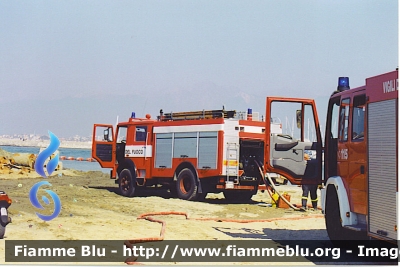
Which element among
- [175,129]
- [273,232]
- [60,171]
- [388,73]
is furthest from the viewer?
[60,171]

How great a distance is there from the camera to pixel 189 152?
18.7m

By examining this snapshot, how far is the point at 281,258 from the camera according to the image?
30.9 ft

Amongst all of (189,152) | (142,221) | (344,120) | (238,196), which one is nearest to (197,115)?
(189,152)

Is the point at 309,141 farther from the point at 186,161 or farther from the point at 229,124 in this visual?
the point at 186,161

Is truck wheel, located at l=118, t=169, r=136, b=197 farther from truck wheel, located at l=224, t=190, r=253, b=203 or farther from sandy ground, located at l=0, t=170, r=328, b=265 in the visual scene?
truck wheel, located at l=224, t=190, r=253, b=203

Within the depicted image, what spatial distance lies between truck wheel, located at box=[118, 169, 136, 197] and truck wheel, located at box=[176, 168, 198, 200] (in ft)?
6.40

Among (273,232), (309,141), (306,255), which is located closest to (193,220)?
(273,232)

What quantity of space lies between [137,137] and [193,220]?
7.10 meters

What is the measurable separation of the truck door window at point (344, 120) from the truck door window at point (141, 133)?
10496 millimetres

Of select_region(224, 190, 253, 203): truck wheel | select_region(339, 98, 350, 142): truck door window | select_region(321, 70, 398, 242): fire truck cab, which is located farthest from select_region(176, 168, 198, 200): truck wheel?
select_region(339, 98, 350, 142): truck door window

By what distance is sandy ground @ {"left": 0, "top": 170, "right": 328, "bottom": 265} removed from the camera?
11.3m

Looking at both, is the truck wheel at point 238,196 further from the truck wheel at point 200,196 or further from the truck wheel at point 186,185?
the truck wheel at point 186,185

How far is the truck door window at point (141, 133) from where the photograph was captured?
66.2 ft

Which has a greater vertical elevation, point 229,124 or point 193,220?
point 229,124
